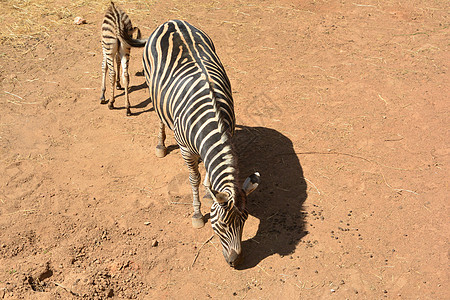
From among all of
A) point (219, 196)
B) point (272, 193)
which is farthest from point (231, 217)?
point (272, 193)

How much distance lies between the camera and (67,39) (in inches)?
440

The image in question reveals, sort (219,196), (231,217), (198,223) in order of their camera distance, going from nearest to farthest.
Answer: (219,196)
(231,217)
(198,223)

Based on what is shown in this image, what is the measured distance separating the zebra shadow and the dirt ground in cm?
3

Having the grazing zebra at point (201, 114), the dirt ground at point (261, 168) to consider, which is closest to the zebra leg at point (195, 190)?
the grazing zebra at point (201, 114)

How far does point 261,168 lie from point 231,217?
2470 mm

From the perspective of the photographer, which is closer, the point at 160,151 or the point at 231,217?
the point at 231,217

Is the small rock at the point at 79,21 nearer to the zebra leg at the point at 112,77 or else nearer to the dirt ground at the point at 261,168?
the dirt ground at the point at 261,168

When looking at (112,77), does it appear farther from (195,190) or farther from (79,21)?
(79,21)

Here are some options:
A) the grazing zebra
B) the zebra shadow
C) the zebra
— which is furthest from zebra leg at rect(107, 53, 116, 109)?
the zebra shadow

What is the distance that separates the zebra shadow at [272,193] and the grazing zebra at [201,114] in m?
0.78

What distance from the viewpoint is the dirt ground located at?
577 cm

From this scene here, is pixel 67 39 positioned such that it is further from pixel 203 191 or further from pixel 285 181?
pixel 285 181

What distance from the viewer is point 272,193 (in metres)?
6.91

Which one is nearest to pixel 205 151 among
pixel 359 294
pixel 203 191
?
pixel 203 191
